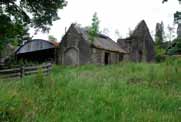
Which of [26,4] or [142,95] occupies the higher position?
[26,4]

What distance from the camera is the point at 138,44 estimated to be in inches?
1839

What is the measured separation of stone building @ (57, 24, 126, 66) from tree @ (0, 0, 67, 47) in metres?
10.3

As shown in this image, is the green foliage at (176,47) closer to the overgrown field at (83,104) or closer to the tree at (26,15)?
A: the tree at (26,15)

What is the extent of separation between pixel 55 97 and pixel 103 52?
30018 mm

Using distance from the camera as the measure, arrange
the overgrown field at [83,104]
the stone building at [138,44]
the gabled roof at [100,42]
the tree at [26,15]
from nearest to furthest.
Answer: the overgrown field at [83,104] < the tree at [26,15] < the gabled roof at [100,42] < the stone building at [138,44]

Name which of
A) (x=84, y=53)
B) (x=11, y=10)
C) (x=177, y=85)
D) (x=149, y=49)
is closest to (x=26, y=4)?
(x=11, y=10)

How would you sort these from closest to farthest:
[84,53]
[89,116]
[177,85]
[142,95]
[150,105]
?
[89,116] → [150,105] → [142,95] → [177,85] → [84,53]

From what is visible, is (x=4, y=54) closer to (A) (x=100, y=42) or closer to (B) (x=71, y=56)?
(B) (x=71, y=56)

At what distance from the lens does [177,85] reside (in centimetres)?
1255

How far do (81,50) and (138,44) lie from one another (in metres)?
13.0

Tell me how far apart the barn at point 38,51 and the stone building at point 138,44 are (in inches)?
456

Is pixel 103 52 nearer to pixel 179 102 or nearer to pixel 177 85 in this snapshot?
pixel 177 85

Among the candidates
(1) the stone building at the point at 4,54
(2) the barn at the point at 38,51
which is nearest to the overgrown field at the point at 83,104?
(1) the stone building at the point at 4,54

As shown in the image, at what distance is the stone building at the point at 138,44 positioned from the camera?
46097 mm
